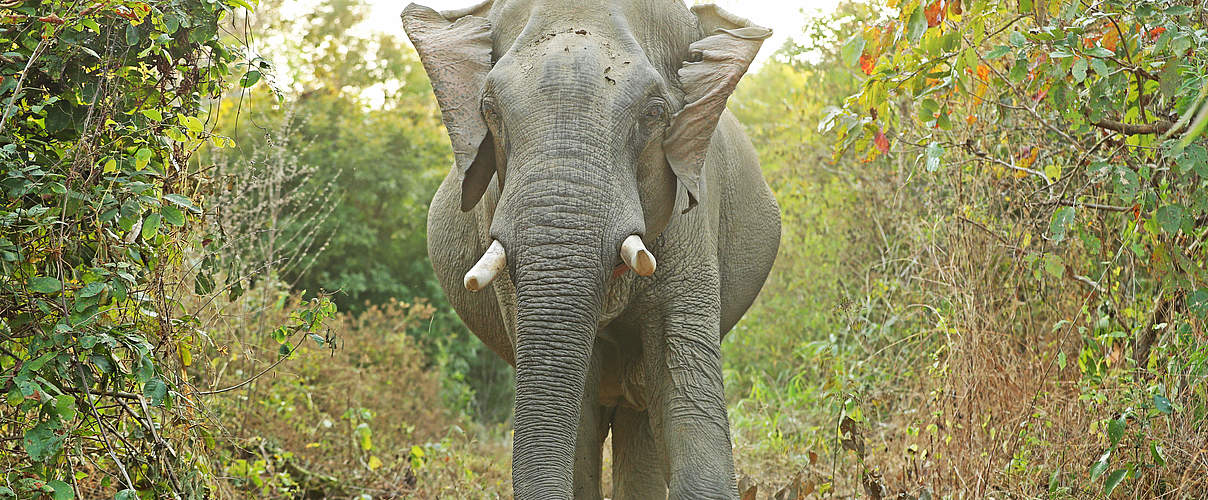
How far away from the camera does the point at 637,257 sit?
150 inches

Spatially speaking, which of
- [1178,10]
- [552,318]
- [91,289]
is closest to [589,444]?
[552,318]

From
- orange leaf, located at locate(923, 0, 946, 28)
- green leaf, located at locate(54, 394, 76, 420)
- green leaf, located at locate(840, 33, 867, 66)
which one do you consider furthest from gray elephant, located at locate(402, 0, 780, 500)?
green leaf, located at locate(54, 394, 76, 420)

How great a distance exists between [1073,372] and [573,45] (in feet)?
10.5

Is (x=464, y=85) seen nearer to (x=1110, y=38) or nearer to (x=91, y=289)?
(x=91, y=289)

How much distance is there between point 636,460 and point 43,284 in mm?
2978

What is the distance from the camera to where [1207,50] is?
4.26 meters

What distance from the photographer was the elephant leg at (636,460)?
5.75m

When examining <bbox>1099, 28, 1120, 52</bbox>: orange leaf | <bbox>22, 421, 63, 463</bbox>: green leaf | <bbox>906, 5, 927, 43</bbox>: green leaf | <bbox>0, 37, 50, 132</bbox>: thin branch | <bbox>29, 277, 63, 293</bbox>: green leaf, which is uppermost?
<bbox>0, 37, 50, 132</bbox>: thin branch

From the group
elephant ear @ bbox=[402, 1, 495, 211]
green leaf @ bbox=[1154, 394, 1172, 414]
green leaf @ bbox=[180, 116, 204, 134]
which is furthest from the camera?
green leaf @ bbox=[1154, 394, 1172, 414]

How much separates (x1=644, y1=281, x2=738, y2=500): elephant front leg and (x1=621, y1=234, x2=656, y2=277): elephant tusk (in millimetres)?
673

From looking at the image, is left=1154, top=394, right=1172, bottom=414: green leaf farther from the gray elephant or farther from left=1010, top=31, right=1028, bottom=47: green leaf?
the gray elephant

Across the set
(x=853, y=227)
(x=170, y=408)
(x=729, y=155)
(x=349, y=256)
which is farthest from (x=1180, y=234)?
(x=349, y=256)

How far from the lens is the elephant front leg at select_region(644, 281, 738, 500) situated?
4.30 m

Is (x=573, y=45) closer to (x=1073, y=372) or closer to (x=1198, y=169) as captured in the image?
(x=1198, y=169)
